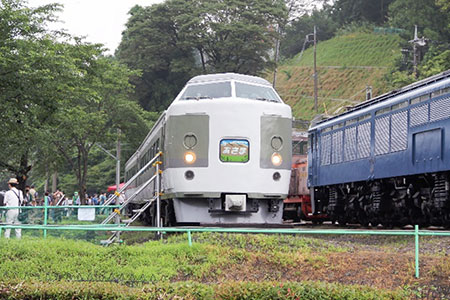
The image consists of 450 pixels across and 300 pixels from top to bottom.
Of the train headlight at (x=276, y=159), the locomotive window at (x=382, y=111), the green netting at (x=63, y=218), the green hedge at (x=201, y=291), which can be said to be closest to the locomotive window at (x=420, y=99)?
the locomotive window at (x=382, y=111)

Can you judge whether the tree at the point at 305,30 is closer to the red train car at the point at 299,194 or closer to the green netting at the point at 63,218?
the red train car at the point at 299,194

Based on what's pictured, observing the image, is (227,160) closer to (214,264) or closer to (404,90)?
(214,264)

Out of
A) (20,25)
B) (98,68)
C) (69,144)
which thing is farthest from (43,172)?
(20,25)

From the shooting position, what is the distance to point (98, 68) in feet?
102

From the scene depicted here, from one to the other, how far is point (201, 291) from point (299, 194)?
19.1 m

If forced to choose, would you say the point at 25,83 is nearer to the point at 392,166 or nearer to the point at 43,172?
the point at 392,166

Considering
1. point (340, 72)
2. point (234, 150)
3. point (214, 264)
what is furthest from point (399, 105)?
point (340, 72)

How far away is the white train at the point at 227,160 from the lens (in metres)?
14.2

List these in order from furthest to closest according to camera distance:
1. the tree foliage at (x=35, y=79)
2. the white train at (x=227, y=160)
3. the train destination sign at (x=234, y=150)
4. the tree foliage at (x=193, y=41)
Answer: the tree foliage at (x=193, y=41), the tree foliage at (x=35, y=79), the train destination sign at (x=234, y=150), the white train at (x=227, y=160)

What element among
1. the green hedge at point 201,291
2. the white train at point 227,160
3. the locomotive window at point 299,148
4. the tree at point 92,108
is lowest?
the green hedge at point 201,291

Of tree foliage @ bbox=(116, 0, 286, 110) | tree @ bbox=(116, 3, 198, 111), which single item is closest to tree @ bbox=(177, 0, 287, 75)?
tree foliage @ bbox=(116, 0, 286, 110)

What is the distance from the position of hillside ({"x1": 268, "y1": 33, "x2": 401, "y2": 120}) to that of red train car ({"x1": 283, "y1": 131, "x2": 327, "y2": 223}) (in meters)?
36.2

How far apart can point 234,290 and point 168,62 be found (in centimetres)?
4812

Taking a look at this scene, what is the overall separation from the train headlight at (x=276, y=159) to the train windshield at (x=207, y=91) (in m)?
1.65
